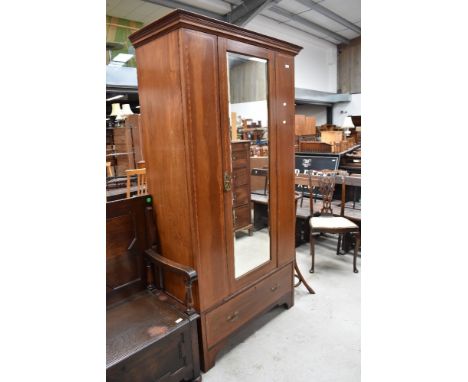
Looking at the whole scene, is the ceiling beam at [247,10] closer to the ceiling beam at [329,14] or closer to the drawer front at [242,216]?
the ceiling beam at [329,14]

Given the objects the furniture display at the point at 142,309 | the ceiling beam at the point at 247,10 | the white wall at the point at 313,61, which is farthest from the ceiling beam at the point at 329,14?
the furniture display at the point at 142,309

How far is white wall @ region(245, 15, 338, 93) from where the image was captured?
33.4ft

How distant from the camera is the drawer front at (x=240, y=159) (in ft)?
7.13

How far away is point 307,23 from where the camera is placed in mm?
9266

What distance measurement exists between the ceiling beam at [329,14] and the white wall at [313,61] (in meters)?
1.29

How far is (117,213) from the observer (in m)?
1.98

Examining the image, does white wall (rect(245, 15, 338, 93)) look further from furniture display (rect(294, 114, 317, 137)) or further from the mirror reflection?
the mirror reflection

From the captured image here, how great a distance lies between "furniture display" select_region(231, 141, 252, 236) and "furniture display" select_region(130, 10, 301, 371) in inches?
0.9

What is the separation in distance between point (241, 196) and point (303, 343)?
3.90 ft

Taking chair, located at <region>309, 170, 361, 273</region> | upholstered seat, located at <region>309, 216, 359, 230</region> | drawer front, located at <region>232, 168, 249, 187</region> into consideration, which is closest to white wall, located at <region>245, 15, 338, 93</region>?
chair, located at <region>309, 170, 361, 273</region>

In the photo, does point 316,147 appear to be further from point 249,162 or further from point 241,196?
point 241,196

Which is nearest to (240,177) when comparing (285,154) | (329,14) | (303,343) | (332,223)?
(285,154)
